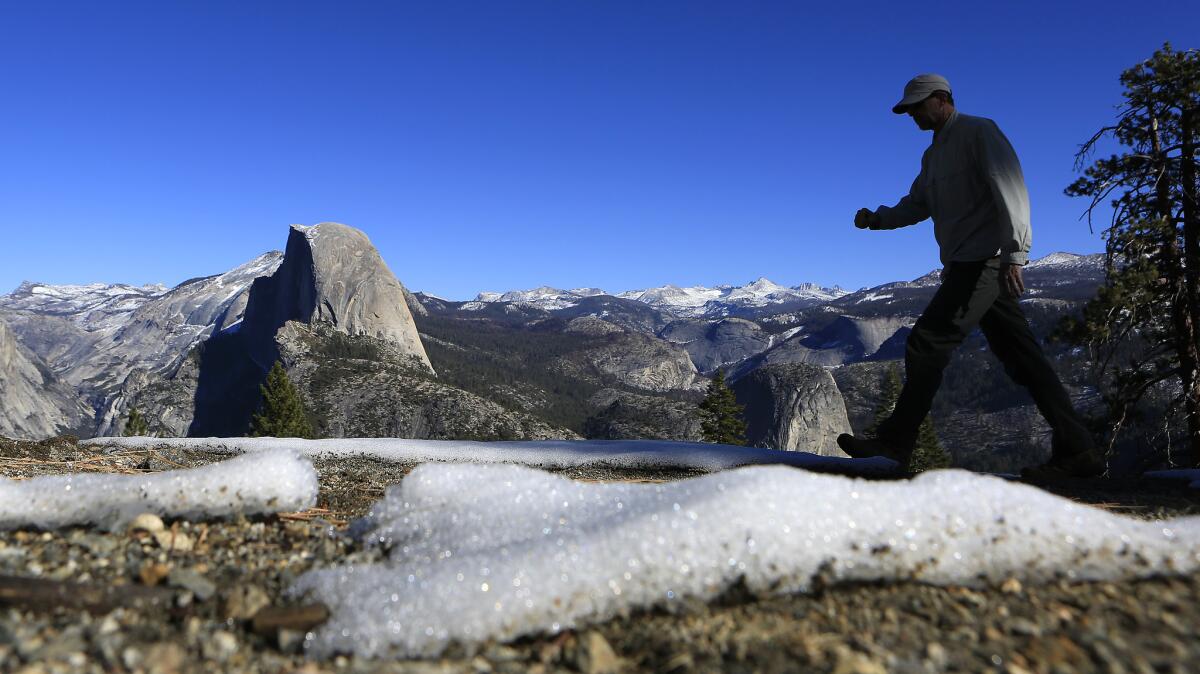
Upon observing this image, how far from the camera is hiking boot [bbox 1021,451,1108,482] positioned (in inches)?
187

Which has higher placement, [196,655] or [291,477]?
[291,477]

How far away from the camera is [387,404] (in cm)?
9612

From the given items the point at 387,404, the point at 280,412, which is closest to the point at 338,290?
the point at 387,404

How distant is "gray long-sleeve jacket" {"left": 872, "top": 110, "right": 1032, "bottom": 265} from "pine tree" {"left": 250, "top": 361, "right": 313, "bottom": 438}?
41.2 metres

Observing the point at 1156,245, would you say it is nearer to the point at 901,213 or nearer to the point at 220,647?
the point at 901,213

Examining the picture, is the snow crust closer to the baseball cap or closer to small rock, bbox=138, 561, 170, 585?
the baseball cap

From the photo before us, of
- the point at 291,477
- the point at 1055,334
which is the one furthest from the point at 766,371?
the point at 291,477

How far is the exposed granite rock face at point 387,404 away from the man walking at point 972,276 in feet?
273

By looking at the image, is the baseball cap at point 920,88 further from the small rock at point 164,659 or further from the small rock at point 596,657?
the small rock at point 164,659

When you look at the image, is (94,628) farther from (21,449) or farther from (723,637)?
(21,449)

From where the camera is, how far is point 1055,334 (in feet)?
33.4

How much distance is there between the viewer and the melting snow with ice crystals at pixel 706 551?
1802 mm

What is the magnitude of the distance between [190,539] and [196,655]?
41.0 inches

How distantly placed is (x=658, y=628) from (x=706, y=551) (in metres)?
0.29
